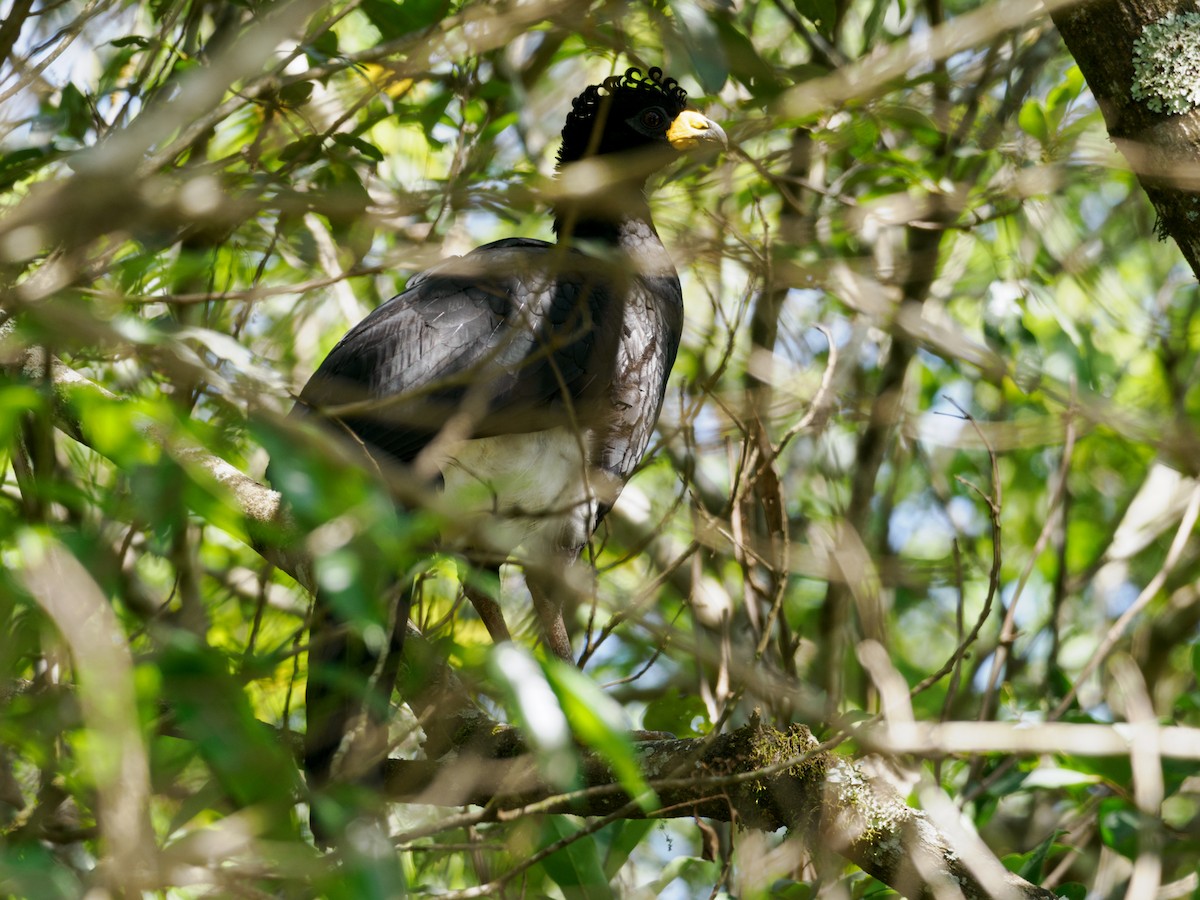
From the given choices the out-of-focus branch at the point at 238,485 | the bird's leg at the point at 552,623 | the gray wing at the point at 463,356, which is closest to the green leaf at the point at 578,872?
the out-of-focus branch at the point at 238,485

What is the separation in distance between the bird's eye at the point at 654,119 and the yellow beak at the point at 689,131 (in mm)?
77

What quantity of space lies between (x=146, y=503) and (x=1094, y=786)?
3.27 m

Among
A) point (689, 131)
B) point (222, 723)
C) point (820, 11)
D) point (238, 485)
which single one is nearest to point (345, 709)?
point (238, 485)

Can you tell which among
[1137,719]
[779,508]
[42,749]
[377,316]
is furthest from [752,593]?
[42,749]

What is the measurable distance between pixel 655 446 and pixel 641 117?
1521 millimetres

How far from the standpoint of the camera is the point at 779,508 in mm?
3643

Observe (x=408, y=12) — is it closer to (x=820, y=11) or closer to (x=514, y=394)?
(x=514, y=394)

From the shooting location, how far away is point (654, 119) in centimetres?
460

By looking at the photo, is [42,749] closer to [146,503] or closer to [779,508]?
[146,503]

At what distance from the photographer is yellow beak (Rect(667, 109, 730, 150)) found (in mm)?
4316

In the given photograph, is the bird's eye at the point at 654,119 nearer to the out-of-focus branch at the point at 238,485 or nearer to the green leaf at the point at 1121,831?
the out-of-focus branch at the point at 238,485

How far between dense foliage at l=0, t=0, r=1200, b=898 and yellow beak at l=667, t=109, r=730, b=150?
73 mm

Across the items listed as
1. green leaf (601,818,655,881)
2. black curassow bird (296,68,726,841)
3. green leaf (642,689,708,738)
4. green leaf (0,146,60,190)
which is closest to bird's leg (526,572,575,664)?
black curassow bird (296,68,726,841)

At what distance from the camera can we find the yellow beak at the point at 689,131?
432 centimetres
